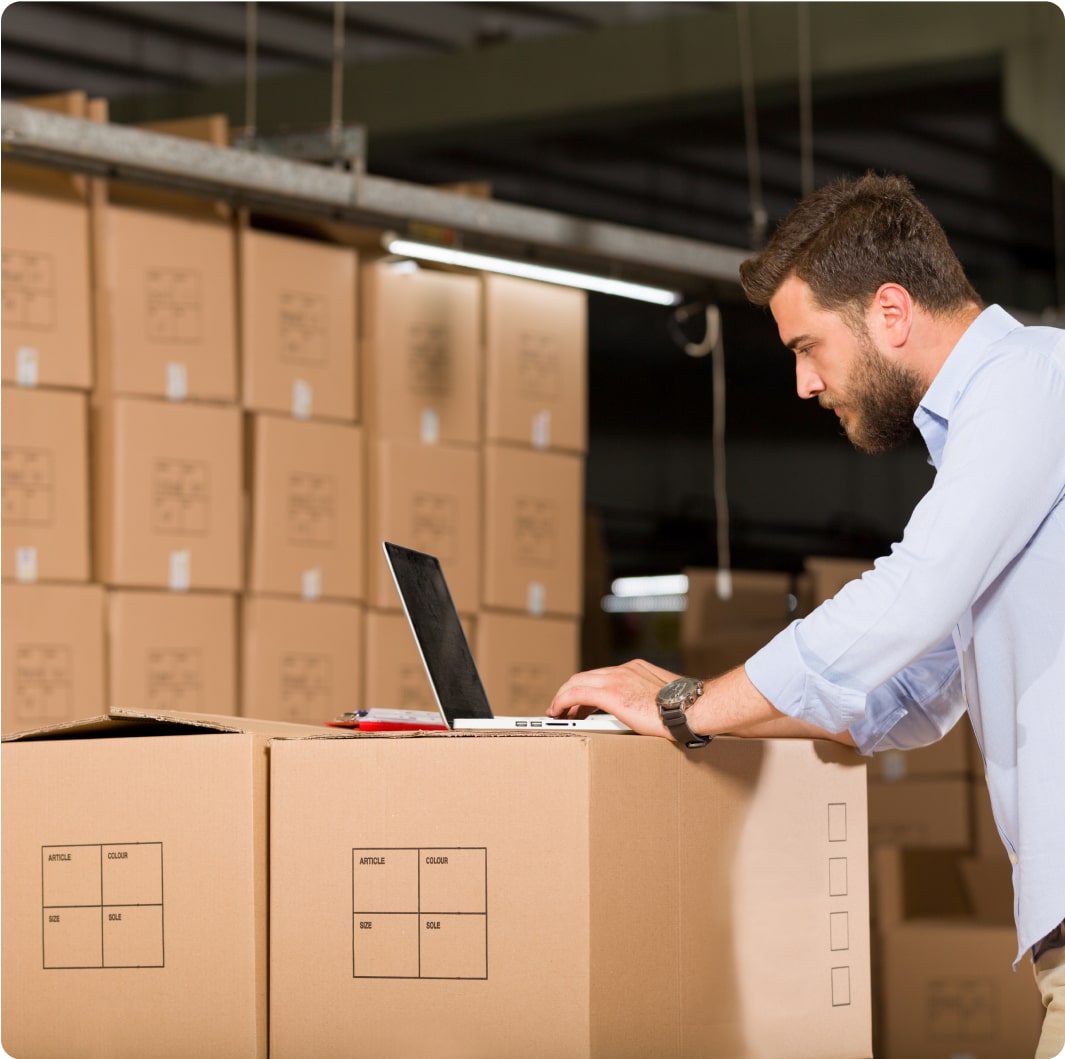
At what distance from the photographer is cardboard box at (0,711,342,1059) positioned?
155 cm

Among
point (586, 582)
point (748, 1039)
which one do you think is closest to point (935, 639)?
point (748, 1039)

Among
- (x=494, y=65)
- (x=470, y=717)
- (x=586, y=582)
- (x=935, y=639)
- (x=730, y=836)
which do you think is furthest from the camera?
(x=494, y=65)

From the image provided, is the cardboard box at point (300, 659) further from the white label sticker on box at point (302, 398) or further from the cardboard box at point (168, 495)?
the white label sticker on box at point (302, 398)

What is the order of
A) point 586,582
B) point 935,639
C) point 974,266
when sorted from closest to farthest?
point 935,639 → point 586,582 → point 974,266

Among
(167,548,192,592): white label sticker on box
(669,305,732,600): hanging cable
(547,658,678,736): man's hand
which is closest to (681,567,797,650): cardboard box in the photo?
(669,305,732,600): hanging cable

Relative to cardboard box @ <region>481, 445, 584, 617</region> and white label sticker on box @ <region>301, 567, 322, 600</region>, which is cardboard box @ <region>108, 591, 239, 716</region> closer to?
white label sticker on box @ <region>301, 567, 322, 600</region>

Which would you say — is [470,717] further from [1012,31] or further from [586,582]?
[1012,31]

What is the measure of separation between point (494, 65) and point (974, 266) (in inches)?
82.2

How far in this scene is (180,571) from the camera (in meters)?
3.50

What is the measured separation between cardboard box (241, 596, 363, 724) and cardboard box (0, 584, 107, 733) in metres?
0.37

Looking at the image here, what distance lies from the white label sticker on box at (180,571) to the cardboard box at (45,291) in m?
0.42

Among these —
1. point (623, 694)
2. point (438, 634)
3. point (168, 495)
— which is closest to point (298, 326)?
point (168, 495)

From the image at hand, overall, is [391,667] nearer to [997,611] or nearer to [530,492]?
[530,492]

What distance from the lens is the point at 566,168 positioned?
Answer: 6062 millimetres
